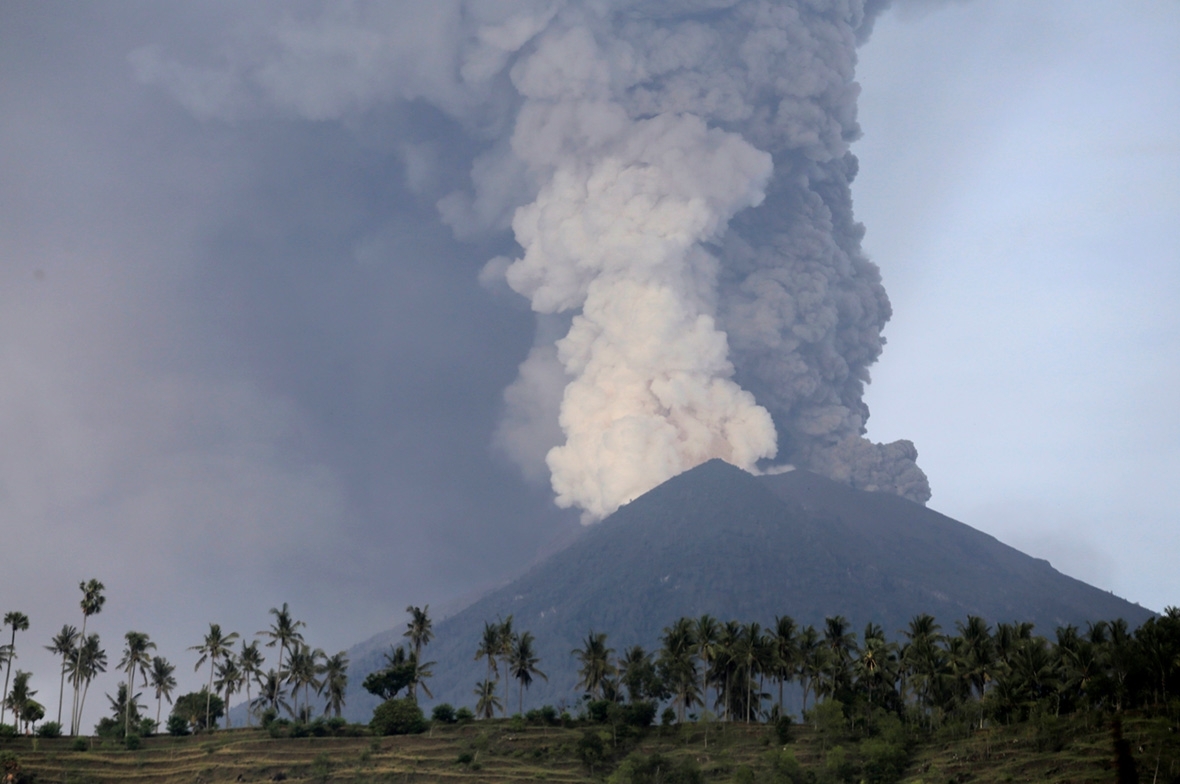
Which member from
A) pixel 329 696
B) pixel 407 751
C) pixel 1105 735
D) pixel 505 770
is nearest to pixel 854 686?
pixel 1105 735

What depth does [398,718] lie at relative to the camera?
126 meters

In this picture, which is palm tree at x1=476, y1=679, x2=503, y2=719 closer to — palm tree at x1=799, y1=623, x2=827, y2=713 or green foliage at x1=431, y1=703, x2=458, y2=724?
green foliage at x1=431, y1=703, x2=458, y2=724

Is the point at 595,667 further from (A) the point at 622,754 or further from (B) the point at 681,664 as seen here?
(A) the point at 622,754

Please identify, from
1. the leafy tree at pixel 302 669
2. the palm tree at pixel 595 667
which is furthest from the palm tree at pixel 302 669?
the palm tree at pixel 595 667

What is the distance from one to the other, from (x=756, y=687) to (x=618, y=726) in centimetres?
2072

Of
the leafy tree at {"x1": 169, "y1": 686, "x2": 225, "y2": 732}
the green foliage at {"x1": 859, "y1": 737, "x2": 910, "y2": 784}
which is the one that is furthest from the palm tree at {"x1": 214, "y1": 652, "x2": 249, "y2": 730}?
the green foliage at {"x1": 859, "y1": 737, "x2": 910, "y2": 784}

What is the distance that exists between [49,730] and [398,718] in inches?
1625

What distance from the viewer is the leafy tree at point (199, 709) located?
451 ft

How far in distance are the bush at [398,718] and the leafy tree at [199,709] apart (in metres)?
24.2

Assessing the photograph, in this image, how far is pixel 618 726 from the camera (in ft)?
399

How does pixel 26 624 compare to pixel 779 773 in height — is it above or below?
above

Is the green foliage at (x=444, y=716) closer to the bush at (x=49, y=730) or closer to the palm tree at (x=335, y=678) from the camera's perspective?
the palm tree at (x=335, y=678)

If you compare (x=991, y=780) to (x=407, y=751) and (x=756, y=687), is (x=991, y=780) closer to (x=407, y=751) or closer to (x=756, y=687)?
(x=756, y=687)

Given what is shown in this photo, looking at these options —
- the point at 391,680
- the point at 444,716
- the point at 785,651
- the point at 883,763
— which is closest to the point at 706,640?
the point at 785,651
